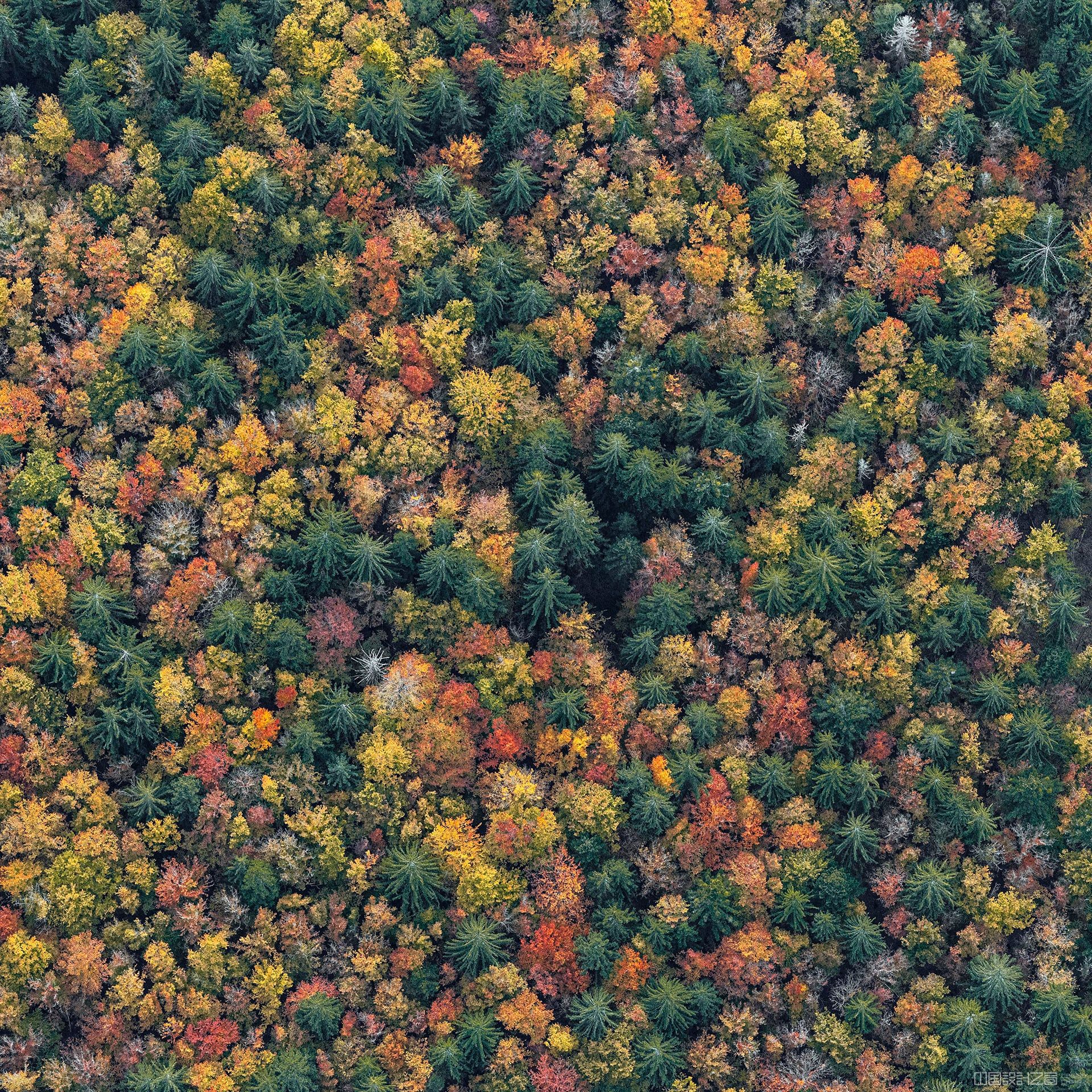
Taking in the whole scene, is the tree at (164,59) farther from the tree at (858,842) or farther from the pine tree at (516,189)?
the tree at (858,842)

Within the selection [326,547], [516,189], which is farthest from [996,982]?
[516,189]

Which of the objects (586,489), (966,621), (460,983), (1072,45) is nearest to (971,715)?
(966,621)

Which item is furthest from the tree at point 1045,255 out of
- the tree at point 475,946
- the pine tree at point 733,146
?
the tree at point 475,946

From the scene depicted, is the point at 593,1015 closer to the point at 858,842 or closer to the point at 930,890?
the point at 858,842

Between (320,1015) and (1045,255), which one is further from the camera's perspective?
(1045,255)

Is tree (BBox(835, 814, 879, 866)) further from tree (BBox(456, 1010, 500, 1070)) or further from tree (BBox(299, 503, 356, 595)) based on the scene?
tree (BBox(299, 503, 356, 595))

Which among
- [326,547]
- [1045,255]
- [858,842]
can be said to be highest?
[1045,255]

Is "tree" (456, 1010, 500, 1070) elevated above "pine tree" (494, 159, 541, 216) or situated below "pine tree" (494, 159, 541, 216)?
below

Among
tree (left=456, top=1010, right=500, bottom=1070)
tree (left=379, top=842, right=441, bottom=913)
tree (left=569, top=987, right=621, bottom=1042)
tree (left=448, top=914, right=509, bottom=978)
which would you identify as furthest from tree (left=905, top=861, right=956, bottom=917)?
tree (left=379, top=842, right=441, bottom=913)
